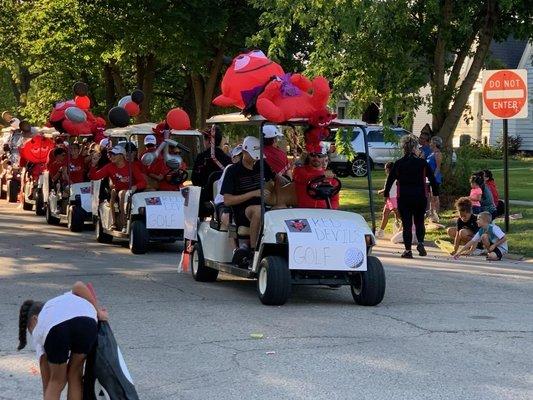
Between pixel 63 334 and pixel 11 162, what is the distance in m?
23.6

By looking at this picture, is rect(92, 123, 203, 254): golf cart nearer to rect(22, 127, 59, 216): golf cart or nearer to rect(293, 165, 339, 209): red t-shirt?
rect(293, 165, 339, 209): red t-shirt

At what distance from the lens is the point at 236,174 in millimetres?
11695

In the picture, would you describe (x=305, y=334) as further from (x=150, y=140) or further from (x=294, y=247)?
(x=150, y=140)

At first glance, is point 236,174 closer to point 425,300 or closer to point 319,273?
point 319,273

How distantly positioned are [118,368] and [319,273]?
507cm

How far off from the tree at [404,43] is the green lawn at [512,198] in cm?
225

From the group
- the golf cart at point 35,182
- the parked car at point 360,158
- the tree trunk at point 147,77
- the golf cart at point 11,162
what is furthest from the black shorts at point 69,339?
the tree trunk at point 147,77

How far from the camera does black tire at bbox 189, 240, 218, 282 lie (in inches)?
507

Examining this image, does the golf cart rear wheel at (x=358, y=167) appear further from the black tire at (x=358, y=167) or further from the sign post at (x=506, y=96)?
the sign post at (x=506, y=96)

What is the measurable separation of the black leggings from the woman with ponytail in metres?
10.3

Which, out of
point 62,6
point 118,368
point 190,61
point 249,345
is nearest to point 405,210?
point 249,345

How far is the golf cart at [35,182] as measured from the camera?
2321cm

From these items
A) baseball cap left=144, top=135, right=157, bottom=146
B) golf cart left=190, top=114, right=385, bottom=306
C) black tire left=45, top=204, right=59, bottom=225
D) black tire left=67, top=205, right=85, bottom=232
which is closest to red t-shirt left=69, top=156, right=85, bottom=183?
black tire left=67, top=205, right=85, bottom=232

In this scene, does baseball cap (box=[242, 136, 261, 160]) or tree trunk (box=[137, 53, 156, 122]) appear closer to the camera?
baseball cap (box=[242, 136, 261, 160])
